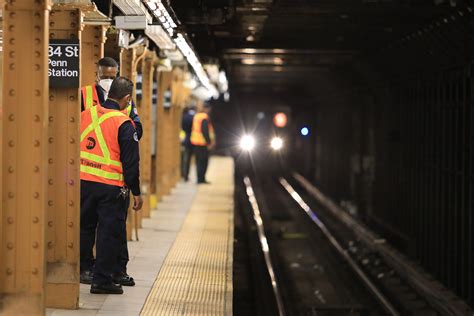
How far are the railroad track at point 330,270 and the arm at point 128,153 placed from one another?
4397 mm

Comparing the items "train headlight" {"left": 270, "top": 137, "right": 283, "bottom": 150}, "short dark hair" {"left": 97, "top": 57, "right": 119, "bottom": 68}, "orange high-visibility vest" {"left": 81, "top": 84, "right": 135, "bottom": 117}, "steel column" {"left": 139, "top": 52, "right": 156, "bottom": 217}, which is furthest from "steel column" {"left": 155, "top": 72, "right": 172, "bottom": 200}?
"train headlight" {"left": 270, "top": 137, "right": 283, "bottom": 150}

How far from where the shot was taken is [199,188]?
1928 centimetres

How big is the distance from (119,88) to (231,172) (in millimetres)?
18015

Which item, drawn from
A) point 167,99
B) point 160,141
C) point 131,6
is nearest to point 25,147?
point 131,6

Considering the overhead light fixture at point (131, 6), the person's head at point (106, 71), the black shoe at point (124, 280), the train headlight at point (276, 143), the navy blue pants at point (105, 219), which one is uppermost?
the overhead light fixture at point (131, 6)

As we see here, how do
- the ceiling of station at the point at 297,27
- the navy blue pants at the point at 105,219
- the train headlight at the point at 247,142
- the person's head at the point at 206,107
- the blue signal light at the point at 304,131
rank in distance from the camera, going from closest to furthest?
1. the navy blue pants at the point at 105,219
2. the ceiling of station at the point at 297,27
3. the person's head at the point at 206,107
4. the blue signal light at the point at 304,131
5. the train headlight at the point at 247,142

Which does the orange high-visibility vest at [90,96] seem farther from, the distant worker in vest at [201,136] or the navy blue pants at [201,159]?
the navy blue pants at [201,159]

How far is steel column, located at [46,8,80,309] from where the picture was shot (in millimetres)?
6727

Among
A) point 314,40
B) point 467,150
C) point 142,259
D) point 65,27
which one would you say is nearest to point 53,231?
point 65,27

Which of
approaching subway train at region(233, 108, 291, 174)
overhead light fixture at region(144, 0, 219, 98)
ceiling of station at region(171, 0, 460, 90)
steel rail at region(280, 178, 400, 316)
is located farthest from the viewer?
approaching subway train at region(233, 108, 291, 174)

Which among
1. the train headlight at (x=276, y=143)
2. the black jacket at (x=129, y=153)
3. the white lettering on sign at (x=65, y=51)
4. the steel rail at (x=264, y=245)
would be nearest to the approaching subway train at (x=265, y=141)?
the train headlight at (x=276, y=143)

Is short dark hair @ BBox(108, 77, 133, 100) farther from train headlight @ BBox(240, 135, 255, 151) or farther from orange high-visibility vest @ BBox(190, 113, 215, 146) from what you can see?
train headlight @ BBox(240, 135, 255, 151)

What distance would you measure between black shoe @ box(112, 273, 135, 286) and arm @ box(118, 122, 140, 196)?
3.61ft

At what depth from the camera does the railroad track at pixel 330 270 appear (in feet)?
38.9
